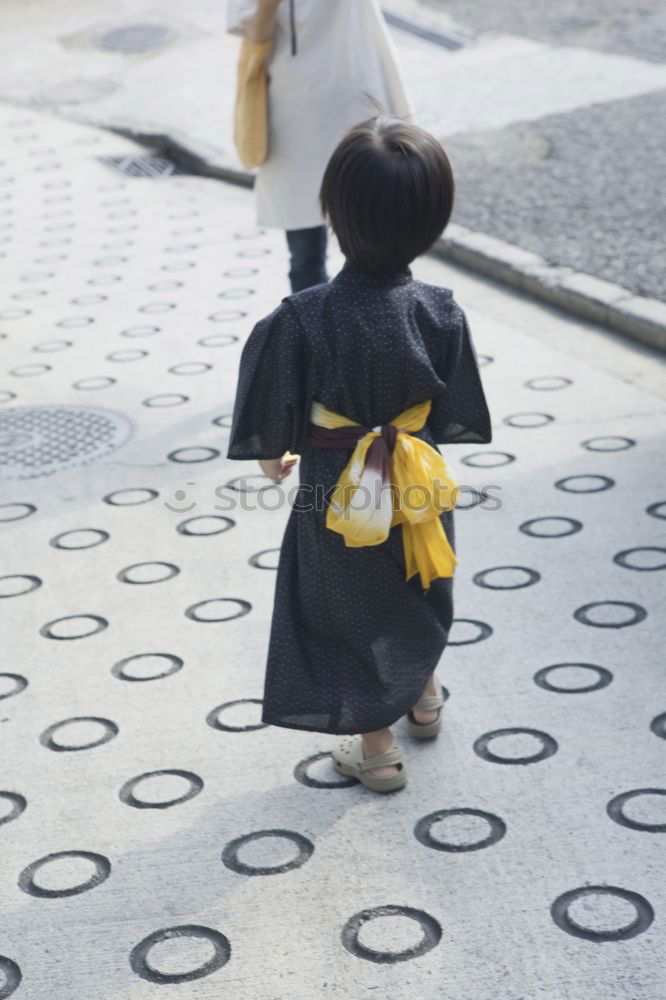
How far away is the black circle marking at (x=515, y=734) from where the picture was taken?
285 cm

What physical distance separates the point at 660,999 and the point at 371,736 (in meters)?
0.83

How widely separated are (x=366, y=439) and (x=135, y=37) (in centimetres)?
1234

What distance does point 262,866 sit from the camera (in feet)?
8.45

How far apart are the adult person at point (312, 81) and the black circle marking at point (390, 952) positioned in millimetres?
2916

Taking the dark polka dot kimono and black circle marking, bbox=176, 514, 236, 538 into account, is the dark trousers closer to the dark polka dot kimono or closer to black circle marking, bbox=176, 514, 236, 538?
→ black circle marking, bbox=176, 514, 236, 538

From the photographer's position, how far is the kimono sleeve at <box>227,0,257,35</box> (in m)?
4.59

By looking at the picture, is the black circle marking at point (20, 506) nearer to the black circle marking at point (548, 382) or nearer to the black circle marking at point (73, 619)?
the black circle marking at point (73, 619)

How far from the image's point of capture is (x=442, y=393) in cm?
274

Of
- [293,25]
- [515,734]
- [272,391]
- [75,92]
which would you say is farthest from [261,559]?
[75,92]

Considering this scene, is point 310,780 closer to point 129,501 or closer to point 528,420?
point 129,501

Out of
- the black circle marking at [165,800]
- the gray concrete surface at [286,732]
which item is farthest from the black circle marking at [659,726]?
the black circle marking at [165,800]

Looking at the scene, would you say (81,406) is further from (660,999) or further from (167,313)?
(660,999)

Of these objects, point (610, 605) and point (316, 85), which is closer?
point (610, 605)

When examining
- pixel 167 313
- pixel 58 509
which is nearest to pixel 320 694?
pixel 58 509
